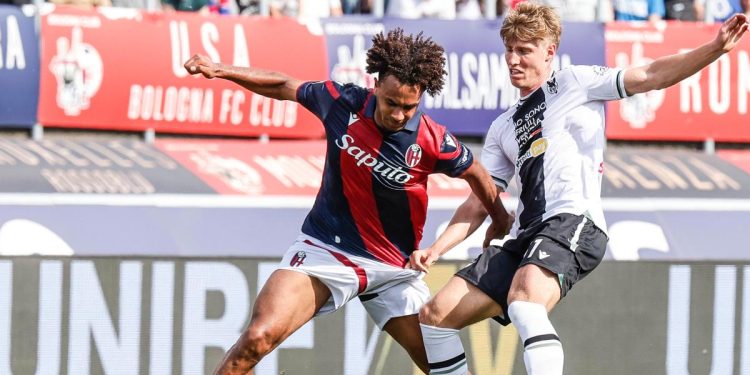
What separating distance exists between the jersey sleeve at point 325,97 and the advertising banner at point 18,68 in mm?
4310

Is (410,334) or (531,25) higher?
(531,25)

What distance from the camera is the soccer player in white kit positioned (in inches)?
251

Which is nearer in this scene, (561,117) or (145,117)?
(561,117)

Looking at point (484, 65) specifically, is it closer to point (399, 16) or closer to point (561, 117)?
point (399, 16)

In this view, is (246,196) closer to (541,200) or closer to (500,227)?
(500,227)

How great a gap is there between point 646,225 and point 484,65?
2.04m

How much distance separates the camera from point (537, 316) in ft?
20.8

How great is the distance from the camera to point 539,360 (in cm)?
633

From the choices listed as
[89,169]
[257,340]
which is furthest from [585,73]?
[89,169]

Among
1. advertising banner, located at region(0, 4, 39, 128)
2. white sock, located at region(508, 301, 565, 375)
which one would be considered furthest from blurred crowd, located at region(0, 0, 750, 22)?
white sock, located at region(508, 301, 565, 375)

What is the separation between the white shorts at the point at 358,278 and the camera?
6.89 meters

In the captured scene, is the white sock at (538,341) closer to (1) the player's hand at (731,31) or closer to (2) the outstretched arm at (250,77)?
(1) the player's hand at (731,31)

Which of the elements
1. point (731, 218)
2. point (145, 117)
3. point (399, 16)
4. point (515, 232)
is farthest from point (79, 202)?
point (731, 218)

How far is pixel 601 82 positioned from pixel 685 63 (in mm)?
472
